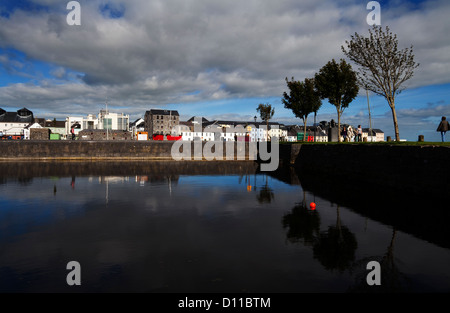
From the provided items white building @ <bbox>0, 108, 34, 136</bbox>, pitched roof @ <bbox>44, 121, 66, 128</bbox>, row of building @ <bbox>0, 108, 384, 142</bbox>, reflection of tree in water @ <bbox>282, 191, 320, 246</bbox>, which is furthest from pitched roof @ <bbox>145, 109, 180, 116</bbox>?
reflection of tree in water @ <bbox>282, 191, 320, 246</bbox>

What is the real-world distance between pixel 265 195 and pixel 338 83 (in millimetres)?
24196

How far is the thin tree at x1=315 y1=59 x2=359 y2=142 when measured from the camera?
32.5 meters

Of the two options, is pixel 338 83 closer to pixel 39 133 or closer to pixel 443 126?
pixel 443 126

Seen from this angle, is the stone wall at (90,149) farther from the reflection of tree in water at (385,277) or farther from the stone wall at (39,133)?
the reflection of tree in water at (385,277)

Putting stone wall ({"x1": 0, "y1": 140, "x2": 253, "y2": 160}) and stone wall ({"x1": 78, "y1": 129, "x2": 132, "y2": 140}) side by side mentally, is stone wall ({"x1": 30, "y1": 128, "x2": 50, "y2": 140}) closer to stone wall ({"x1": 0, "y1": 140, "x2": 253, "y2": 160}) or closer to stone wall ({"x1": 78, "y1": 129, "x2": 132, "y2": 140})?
stone wall ({"x1": 0, "y1": 140, "x2": 253, "y2": 160})

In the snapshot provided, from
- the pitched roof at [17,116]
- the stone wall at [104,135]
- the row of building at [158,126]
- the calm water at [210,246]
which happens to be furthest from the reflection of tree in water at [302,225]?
the pitched roof at [17,116]

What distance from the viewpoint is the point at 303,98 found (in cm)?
4062

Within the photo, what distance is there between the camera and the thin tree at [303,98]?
39719 millimetres

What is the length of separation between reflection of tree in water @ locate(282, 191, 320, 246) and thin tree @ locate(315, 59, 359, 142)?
78.5ft

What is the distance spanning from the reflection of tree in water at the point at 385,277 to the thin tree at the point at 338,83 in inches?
1091

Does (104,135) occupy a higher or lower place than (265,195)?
higher

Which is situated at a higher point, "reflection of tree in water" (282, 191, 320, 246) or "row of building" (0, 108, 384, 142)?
"row of building" (0, 108, 384, 142)

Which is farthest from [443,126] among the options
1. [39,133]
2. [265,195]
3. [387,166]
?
[39,133]

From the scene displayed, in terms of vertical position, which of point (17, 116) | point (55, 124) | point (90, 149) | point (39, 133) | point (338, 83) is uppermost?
point (17, 116)
